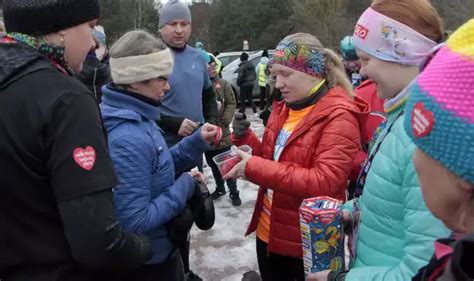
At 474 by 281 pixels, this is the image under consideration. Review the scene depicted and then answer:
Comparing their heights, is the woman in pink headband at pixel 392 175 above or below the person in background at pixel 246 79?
above

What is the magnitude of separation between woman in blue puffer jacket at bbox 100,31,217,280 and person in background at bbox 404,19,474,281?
4.51 feet

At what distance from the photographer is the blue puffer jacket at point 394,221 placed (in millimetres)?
1271

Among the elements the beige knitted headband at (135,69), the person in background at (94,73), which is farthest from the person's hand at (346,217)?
the person in background at (94,73)

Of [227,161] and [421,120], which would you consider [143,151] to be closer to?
[227,161]

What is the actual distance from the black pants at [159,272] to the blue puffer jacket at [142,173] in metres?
0.06

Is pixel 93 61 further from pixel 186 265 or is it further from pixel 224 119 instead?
pixel 224 119

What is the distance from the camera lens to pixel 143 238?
1805 mm

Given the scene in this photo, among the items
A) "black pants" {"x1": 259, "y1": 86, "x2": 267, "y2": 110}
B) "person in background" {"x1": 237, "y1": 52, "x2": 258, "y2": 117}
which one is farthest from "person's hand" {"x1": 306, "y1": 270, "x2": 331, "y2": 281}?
"black pants" {"x1": 259, "y1": 86, "x2": 267, "y2": 110}

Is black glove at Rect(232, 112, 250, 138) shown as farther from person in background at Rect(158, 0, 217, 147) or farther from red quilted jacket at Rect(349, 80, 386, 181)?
person in background at Rect(158, 0, 217, 147)

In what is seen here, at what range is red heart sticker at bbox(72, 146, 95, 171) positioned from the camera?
1.40 metres

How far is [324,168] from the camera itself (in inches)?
88.3

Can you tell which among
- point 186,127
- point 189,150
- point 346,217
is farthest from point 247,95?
point 346,217

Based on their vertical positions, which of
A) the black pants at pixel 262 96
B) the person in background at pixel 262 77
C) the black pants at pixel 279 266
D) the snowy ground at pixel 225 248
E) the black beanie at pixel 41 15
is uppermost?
the black beanie at pixel 41 15

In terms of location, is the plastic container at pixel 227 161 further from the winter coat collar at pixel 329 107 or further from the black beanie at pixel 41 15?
the black beanie at pixel 41 15
